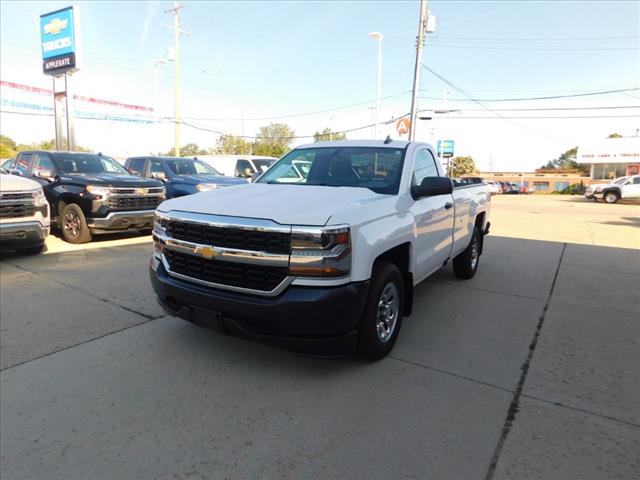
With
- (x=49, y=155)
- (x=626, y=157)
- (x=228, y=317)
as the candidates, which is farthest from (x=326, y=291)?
(x=626, y=157)

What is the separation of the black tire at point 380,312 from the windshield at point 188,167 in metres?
9.38

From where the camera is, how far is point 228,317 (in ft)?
9.88

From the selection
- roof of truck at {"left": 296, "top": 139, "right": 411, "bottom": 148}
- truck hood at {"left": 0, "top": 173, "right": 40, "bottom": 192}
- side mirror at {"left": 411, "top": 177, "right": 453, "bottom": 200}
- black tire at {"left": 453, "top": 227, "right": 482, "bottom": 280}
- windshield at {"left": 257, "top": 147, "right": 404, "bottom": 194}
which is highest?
roof of truck at {"left": 296, "top": 139, "right": 411, "bottom": 148}

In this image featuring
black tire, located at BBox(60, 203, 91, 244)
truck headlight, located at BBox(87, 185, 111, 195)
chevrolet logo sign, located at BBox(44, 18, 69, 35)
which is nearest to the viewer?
truck headlight, located at BBox(87, 185, 111, 195)

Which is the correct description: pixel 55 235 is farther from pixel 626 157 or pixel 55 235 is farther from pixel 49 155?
pixel 626 157

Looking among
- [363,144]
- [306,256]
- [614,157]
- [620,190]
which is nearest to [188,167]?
[363,144]

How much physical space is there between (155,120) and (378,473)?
42.2 metres

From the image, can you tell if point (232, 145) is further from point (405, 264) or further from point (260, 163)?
point (405, 264)

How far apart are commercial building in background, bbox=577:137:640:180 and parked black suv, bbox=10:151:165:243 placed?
53388mm

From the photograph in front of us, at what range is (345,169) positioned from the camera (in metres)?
4.28

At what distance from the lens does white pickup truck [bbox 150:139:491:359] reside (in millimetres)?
2852

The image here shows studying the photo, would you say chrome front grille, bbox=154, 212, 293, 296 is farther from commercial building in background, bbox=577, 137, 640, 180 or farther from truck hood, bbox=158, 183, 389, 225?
commercial building in background, bbox=577, 137, 640, 180

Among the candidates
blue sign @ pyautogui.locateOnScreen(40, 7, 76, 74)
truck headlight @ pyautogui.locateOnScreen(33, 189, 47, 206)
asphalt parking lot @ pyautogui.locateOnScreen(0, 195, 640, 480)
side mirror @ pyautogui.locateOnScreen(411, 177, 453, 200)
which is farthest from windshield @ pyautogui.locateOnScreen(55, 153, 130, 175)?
blue sign @ pyautogui.locateOnScreen(40, 7, 76, 74)

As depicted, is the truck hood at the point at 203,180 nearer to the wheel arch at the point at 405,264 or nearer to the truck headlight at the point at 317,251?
the wheel arch at the point at 405,264
